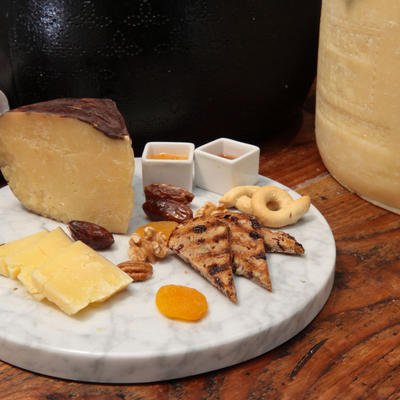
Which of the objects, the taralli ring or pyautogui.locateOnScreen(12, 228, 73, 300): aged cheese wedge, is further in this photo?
the taralli ring

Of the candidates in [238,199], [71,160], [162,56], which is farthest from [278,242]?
[162,56]

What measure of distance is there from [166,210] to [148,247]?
0.48 feet

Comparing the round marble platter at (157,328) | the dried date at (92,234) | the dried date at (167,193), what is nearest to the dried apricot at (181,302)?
the round marble platter at (157,328)

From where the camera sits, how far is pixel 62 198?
44.9 inches

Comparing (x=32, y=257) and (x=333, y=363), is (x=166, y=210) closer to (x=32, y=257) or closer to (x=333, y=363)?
(x=32, y=257)

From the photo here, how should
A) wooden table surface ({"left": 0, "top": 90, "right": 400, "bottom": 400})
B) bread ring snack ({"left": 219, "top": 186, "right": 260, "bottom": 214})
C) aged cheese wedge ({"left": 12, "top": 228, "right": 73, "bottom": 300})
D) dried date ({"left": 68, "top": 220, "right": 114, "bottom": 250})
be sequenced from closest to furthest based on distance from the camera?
1. wooden table surface ({"left": 0, "top": 90, "right": 400, "bottom": 400})
2. aged cheese wedge ({"left": 12, "top": 228, "right": 73, "bottom": 300})
3. dried date ({"left": 68, "top": 220, "right": 114, "bottom": 250})
4. bread ring snack ({"left": 219, "top": 186, "right": 260, "bottom": 214})

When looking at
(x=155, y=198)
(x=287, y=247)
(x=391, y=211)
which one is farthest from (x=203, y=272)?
(x=391, y=211)

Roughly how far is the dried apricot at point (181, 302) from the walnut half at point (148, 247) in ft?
0.35

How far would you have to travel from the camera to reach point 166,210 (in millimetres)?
1139

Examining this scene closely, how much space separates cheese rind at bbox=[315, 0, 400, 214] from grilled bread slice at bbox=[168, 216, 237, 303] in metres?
0.40

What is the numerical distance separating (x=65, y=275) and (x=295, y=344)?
0.38 m

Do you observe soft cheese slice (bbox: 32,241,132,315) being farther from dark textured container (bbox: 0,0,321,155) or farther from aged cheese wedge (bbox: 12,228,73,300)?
dark textured container (bbox: 0,0,321,155)

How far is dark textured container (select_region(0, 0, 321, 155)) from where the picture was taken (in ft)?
4.08

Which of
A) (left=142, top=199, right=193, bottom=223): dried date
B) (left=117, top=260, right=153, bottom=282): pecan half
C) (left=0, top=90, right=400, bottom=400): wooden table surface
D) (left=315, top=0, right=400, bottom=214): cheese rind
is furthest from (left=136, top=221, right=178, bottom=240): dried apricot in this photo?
(left=315, top=0, right=400, bottom=214): cheese rind
